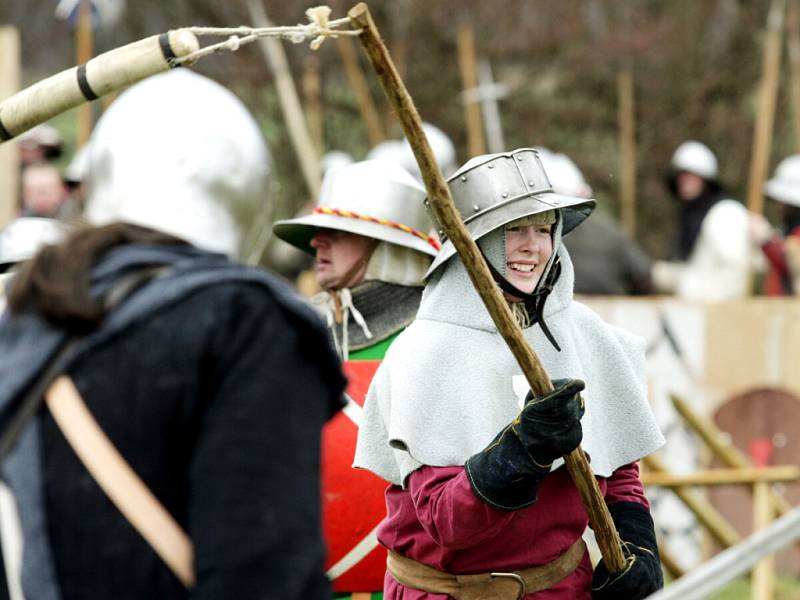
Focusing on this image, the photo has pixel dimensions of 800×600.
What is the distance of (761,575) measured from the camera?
662 cm

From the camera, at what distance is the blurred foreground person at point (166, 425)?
2318 millimetres

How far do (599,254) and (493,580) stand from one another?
6692 millimetres

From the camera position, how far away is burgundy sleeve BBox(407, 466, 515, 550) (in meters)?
3.43

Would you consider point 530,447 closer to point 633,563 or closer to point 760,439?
point 633,563

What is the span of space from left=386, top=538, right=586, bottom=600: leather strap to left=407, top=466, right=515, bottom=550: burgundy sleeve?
0.13m

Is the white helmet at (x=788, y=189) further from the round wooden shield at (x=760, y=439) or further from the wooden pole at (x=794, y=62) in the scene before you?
the wooden pole at (x=794, y=62)

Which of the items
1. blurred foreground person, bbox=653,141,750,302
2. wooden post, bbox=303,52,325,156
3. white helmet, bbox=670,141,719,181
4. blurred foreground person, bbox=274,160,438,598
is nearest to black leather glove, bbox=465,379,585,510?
blurred foreground person, bbox=274,160,438,598

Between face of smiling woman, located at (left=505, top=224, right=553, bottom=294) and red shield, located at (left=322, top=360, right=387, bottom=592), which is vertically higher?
face of smiling woman, located at (left=505, top=224, right=553, bottom=294)

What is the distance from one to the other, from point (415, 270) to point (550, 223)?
932 millimetres

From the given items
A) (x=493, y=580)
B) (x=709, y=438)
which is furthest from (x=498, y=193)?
(x=709, y=438)

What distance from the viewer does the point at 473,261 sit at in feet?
10.5

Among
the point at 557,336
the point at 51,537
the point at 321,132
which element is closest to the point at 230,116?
the point at 51,537

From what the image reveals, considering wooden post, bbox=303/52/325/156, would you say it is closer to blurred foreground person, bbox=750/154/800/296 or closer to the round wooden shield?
blurred foreground person, bbox=750/154/800/296

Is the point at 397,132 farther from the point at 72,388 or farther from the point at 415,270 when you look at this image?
the point at 72,388
